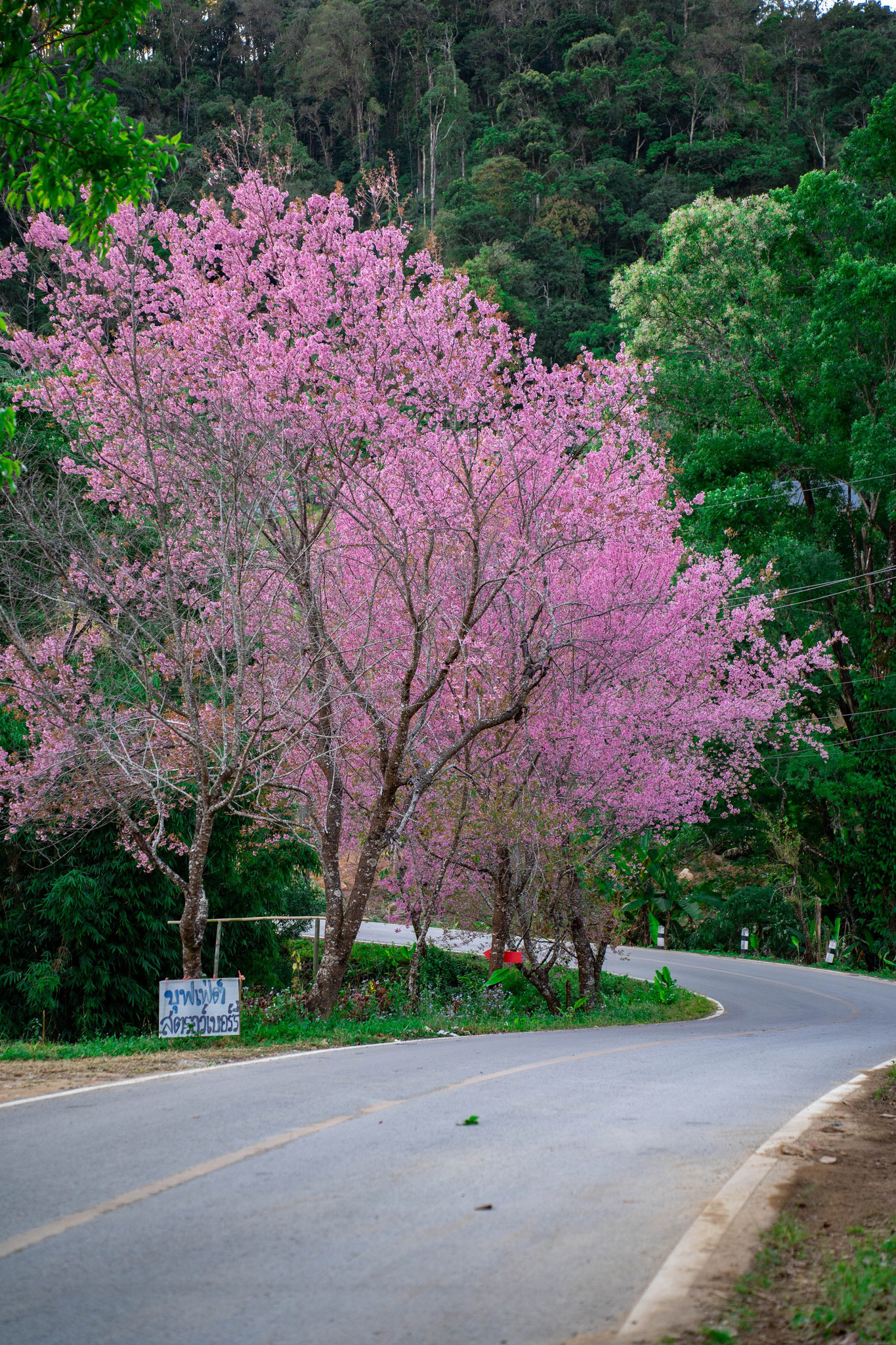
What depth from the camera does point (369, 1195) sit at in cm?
537

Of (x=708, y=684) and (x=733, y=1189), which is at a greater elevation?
(x=708, y=684)

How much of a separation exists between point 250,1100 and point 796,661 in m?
16.0

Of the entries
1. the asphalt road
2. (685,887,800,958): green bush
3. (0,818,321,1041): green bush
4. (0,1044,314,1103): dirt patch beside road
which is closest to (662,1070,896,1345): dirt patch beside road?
the asphalt road

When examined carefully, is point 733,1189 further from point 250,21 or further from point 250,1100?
point 250,21

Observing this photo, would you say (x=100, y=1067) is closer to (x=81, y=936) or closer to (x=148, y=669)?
(x=148, y=669)

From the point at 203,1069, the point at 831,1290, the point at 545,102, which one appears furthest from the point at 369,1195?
A: the point at 545,102

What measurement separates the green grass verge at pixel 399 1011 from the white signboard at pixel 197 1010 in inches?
6.3

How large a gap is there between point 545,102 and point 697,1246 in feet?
234

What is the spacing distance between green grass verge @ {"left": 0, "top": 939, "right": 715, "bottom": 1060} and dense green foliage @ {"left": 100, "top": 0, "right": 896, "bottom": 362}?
98.0ft

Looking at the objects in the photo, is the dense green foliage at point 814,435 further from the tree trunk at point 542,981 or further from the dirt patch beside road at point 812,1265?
the dirt patch beside road at point 812,1265

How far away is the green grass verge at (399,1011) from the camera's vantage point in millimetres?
11844

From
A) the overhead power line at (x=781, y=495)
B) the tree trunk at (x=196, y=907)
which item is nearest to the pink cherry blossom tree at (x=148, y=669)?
the tree trunk at (x=196, y=907)

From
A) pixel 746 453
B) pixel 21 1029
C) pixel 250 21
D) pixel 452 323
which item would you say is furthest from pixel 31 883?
pixel 250 21

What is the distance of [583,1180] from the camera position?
5.72m
